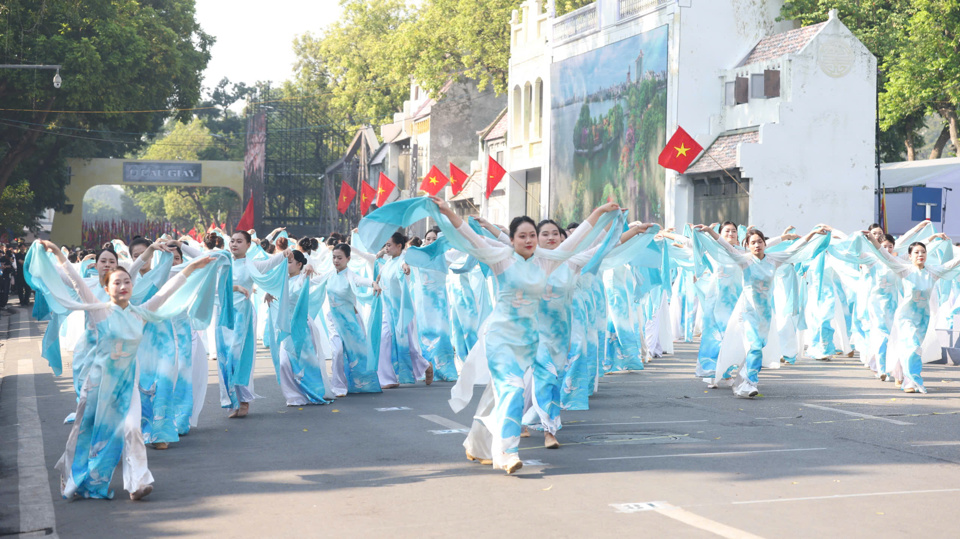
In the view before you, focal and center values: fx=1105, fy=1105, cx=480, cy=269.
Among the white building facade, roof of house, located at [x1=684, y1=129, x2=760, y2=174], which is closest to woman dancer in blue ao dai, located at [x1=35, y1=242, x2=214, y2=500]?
the white building facade

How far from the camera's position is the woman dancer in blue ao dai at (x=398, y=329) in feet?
40.4

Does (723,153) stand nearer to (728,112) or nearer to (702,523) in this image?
(728,112)

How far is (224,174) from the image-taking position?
5544cm

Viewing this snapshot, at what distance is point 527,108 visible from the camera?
37594 millimetres

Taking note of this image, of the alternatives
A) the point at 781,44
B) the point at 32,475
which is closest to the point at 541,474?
the point at 32,475

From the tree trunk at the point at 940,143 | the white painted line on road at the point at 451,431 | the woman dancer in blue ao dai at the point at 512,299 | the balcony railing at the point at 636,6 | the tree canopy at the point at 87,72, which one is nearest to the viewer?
the woman dancer in blue ao dai at the point at 512,299

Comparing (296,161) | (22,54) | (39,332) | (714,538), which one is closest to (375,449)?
(714,538)

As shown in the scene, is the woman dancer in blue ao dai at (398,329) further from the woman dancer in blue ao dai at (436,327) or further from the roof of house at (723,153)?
the roof of house at (723,153)

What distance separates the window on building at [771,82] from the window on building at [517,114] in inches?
527

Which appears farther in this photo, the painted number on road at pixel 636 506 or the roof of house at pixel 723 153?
the roof of house at pixel 723 153

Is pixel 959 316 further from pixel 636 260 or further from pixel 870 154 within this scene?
pixel 870 154

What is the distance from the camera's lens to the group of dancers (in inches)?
270

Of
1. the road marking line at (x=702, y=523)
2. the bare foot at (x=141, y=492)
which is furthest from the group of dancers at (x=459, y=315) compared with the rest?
the road marking line at (x=702, y=523)

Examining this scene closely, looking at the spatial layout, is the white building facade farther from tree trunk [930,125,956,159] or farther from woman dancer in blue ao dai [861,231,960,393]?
woman dancer in blue ao dai [861,231,960,393]
